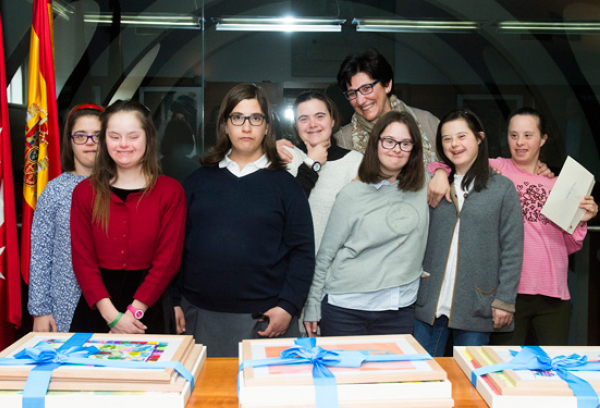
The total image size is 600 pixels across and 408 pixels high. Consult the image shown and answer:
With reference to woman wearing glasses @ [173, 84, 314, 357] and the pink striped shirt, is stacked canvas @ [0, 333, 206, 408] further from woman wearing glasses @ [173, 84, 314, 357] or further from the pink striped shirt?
the pink striped shirt

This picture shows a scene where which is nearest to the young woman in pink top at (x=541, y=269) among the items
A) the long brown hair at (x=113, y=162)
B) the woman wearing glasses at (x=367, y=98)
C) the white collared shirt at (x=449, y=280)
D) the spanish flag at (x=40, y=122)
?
the white collared shirt at (x=449, y=280)

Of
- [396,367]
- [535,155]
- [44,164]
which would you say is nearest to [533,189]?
[535,155]

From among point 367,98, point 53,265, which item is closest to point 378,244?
point 367,98

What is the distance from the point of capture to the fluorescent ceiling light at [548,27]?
3127 millimetres

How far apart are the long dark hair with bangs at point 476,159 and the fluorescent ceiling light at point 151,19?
1.60 metres

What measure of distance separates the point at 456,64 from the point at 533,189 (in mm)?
940

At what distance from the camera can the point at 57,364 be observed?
44.6 inches

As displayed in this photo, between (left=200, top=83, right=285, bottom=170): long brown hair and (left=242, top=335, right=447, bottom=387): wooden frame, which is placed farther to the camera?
(left=200, top=83, right=285, bottom=170): long brown hair

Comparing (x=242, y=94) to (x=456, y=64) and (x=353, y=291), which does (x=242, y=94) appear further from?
(x=456, y=64)

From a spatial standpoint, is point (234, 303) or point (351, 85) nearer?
point (234, 303)

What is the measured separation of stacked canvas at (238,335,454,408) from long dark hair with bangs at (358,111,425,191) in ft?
3.82

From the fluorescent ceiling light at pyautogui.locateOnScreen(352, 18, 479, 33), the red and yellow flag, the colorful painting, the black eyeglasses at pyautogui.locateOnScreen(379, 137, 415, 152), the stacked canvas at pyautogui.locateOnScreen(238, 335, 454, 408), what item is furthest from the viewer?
the fluorescent ceiling light at pyautogui.locateOnScreen(352, 18, 479, 33)

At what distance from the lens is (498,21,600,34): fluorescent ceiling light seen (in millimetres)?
3127

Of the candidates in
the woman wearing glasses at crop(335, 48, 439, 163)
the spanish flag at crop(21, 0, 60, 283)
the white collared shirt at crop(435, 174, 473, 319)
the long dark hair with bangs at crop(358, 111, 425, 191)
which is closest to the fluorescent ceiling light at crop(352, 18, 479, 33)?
the woman wearing glasses at crop(335, 48, 439, 163)
